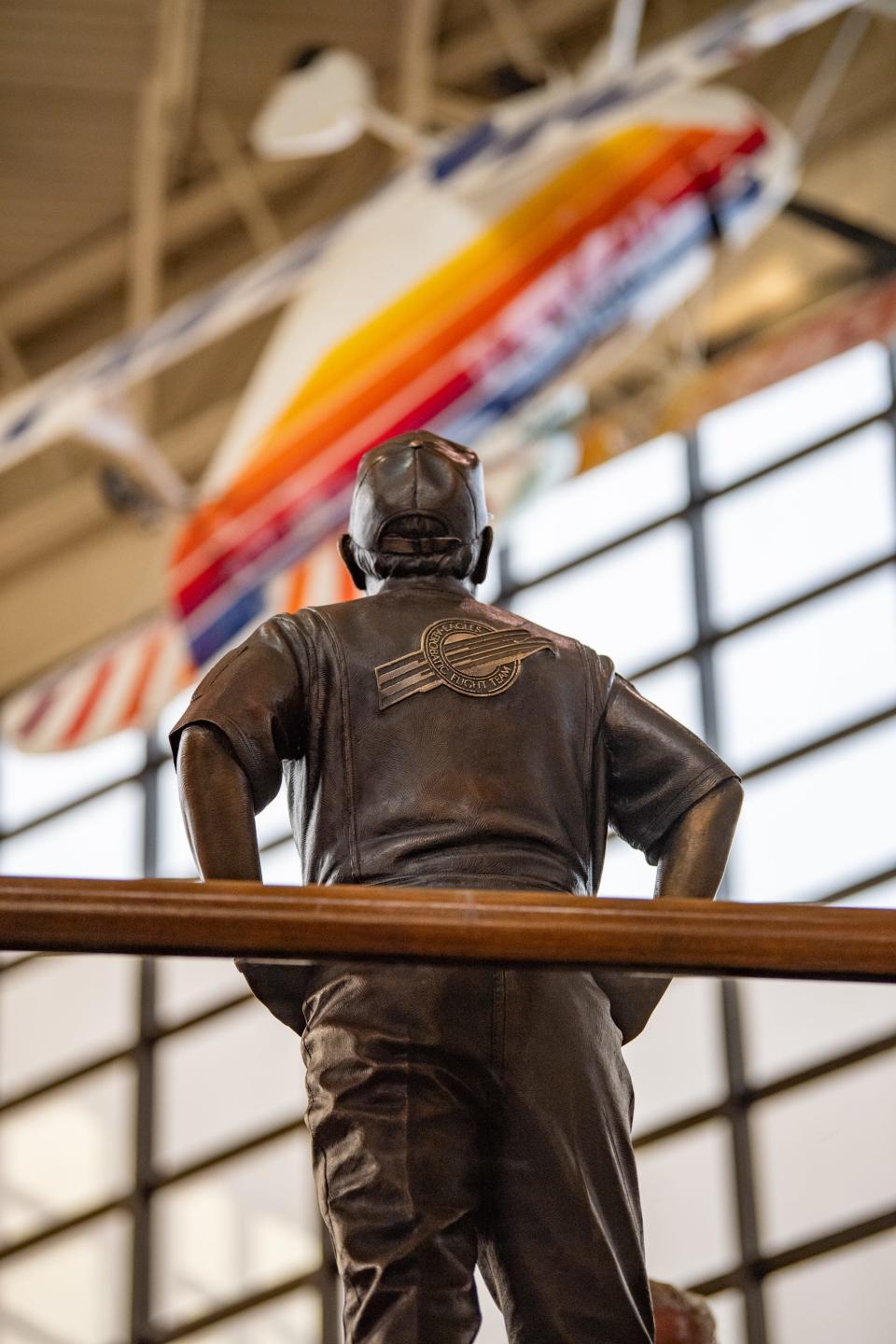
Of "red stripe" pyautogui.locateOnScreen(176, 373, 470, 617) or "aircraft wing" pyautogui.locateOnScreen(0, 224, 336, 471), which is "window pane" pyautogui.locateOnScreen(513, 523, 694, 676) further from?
"aircraft wing" pyautogui.locateOnScreen(0, 224, 336, 471)

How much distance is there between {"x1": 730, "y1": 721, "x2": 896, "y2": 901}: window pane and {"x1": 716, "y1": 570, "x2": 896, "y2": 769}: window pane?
21 cm

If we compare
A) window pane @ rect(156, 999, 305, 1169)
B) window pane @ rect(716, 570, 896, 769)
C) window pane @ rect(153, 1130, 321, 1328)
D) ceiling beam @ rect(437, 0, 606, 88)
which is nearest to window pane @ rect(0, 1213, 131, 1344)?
window pane @ rect(153, 1130, 321, 1328)

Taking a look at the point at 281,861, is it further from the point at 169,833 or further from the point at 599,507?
the point at 599,507

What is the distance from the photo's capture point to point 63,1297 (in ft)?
9.86

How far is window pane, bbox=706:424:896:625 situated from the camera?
1428 centimetres

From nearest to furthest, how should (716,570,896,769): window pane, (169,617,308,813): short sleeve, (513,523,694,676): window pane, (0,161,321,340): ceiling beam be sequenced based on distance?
1. (169,617,308,813): short sleeve
2. (716,570,896,769): window pane
3. (513,523,694,676): window pane
4. (0,161,321,340): ceiling beam

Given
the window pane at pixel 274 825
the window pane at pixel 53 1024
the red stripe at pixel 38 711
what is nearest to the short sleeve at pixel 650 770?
the red stripe at pixel 38 711

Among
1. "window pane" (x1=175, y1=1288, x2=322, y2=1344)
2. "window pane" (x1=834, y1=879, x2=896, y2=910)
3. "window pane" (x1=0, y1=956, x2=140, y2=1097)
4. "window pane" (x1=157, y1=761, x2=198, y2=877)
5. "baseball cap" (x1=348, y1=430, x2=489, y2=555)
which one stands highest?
"window pane" (x1=157, y1=761, x2=198, y2=877)

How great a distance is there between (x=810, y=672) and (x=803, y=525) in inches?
45.4

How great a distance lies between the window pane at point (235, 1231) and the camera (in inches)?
121

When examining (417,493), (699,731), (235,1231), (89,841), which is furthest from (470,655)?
(89,841)

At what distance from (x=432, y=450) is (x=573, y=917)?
98 centimetres

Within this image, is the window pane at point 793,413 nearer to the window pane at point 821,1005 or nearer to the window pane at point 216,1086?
the window pane at point 216,1086

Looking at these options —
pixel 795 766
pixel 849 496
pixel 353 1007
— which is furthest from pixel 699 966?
pixel 849 496
